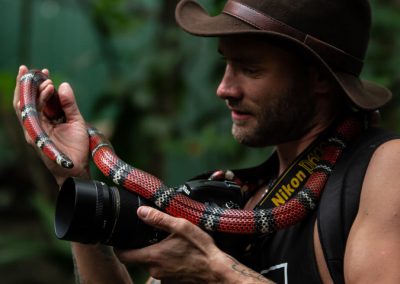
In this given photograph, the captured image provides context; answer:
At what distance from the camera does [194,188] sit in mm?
2600

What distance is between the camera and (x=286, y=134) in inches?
116

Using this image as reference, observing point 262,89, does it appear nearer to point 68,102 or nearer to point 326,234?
point 326,234

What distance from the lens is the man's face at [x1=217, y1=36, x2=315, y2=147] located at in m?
2.87

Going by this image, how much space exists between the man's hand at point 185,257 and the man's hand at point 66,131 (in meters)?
0.66

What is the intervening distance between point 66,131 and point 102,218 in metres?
0.80

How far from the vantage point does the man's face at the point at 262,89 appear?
2.87m

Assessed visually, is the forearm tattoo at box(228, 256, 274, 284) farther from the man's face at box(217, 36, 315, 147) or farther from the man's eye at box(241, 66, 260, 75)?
the man's eye at box(241, 66, 260, 75)

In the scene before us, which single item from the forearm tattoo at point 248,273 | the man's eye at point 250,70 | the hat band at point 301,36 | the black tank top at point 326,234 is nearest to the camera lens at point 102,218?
the forearm tattoo at point 248,273

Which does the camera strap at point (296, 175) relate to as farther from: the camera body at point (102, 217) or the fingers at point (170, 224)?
the fingers at point (170, 224)

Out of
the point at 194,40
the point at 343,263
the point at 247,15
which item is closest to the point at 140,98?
the point at 194,40

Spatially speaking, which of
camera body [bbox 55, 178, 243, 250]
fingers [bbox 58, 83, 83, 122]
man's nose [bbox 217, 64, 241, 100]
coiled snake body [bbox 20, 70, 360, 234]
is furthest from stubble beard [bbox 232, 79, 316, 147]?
fingers [bbox 58, 83, 83, 122]

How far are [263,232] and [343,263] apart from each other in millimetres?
331

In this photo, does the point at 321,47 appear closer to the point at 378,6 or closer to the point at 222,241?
the point at 222,241

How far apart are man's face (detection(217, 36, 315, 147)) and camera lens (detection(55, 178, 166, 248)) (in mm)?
658
